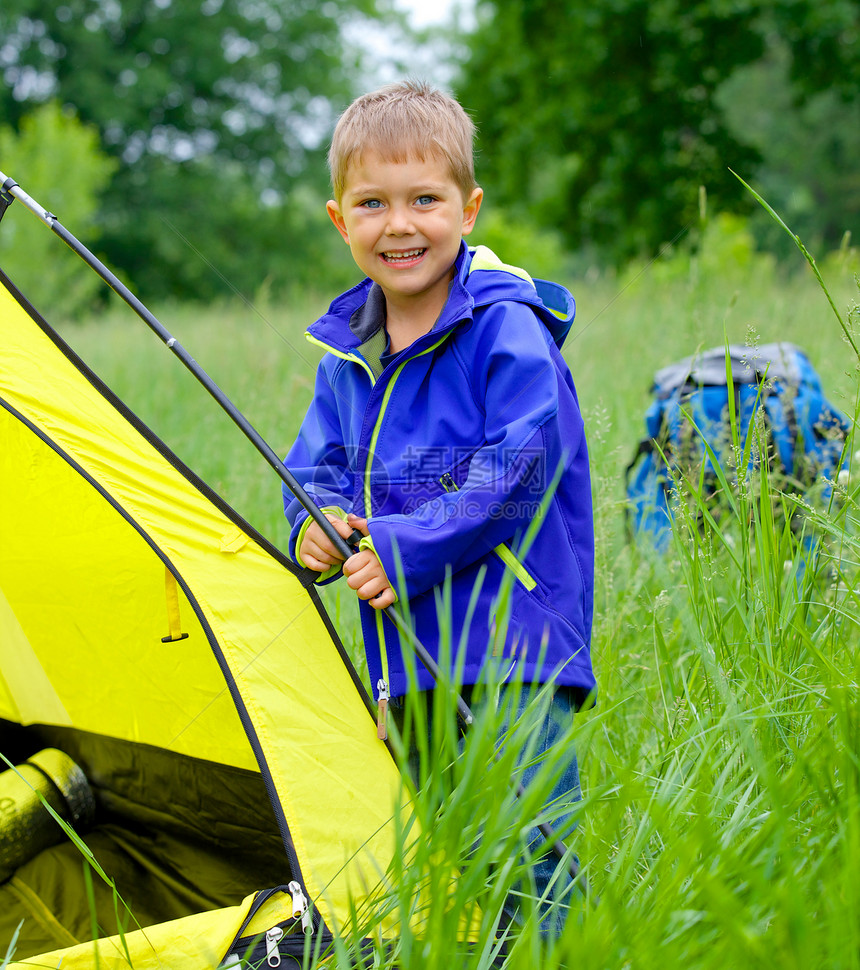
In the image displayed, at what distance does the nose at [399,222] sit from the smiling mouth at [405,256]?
0.04m

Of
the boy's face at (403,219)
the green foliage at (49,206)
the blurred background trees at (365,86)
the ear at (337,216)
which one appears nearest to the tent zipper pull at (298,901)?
the boy's face at (403,219)

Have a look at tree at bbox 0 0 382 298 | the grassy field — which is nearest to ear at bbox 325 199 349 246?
the grassy field

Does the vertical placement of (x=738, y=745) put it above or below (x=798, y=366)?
below

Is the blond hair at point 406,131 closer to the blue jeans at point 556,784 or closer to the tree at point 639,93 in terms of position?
the blue jeans at point 556,784

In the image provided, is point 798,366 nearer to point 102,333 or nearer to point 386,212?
point 386,212

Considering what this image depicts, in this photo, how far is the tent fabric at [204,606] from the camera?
1279mm

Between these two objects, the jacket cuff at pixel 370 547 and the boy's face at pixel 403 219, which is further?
the boy's face at pixel 403 219

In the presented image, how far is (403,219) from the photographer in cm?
138

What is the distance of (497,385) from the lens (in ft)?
4.28

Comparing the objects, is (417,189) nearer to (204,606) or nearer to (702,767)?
(204,606)

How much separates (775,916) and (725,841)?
5.3 inches

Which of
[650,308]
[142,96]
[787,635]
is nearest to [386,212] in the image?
[787,635]

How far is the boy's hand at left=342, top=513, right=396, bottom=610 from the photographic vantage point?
128cm

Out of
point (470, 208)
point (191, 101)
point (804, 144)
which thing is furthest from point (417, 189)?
point (804, 144)
